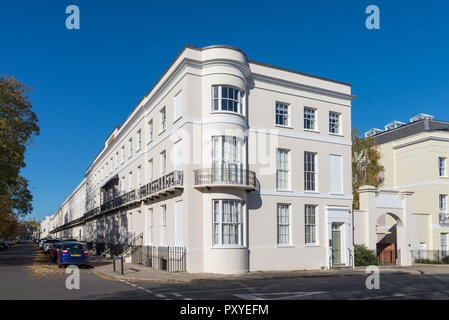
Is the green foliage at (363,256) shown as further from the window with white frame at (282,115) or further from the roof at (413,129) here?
the roof at (413,129)

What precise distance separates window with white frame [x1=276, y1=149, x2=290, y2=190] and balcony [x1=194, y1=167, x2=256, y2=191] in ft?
9.22

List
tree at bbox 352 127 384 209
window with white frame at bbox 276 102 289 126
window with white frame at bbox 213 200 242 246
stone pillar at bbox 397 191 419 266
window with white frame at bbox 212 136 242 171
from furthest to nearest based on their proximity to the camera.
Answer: tree at bbox 352 127 384 209, stone pillar at bbox 397 191 419 266, window with white frame at bbox 276 102 289 126, window with white frame at bbox 212 136 242 171, window with white frame at bbox 213 200 242 246

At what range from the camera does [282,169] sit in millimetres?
25031

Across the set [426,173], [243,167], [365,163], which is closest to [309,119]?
[243,167]

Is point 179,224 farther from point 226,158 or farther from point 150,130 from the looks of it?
point 150,130

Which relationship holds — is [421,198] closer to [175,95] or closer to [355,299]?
[175,95]

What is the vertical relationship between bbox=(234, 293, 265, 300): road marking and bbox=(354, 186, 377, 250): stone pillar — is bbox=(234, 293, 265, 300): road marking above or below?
below

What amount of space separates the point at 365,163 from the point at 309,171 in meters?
16.8

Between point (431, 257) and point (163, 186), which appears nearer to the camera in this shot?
point (163, 186)

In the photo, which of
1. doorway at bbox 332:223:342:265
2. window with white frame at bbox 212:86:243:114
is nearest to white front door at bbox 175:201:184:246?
window with white frame at bbox 212:86:243:114

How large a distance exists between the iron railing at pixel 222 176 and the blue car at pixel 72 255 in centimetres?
911

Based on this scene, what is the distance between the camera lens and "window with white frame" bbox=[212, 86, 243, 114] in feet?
74.6

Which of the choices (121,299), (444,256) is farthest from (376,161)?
(121,299)

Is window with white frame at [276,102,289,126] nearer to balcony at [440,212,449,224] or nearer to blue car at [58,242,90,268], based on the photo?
blue car at [58,242,90,268]
